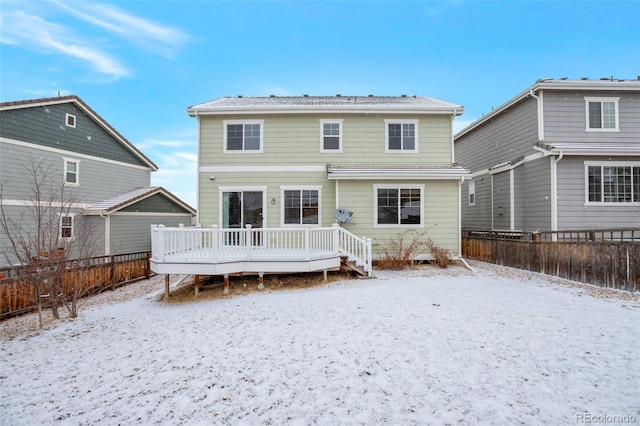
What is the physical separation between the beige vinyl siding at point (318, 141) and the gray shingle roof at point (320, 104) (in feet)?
1.16

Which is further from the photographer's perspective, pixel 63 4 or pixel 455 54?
pixel 455 54

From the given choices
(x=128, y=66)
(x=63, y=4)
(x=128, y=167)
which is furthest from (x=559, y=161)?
(x=128, y=167)

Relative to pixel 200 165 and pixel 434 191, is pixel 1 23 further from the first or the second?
pixel 434 191

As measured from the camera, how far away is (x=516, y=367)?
146 inches

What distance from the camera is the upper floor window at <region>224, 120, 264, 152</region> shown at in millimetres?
11875

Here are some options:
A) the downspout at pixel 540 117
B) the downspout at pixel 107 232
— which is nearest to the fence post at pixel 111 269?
the downspout at pixel 107 232

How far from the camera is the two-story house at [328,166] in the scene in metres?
11.2

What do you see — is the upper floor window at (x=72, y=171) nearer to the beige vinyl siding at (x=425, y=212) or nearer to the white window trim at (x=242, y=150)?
the white window trim at (x=242, y=150)

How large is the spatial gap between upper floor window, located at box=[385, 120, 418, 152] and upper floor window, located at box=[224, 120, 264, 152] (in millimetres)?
5006

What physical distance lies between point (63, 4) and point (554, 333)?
45.6 feet

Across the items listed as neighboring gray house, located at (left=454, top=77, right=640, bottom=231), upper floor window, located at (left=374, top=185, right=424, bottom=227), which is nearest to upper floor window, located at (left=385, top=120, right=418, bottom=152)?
upper floor window, located at (left=374, top=185, right=424, bottom=227)

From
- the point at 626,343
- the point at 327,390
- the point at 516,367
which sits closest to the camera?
the point at 327,390

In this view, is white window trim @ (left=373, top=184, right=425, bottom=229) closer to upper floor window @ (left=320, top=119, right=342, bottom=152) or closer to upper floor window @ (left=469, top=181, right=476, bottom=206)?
upper floor window @ (left=320, top=119, right=342, bottom=152)

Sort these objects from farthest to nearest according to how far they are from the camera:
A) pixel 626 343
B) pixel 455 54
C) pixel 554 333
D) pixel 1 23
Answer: pixel 455 54
pixel 1 23
pixel 554 333
pixel 626 343
